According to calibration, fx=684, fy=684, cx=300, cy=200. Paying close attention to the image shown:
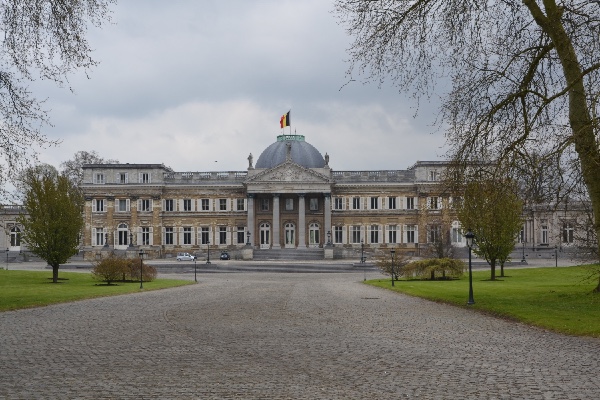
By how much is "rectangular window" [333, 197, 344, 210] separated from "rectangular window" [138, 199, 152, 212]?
26.2 meters

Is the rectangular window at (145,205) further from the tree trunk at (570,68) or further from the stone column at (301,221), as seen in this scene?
the tree trunk at (570,68)

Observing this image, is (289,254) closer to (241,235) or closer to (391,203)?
(241,235)

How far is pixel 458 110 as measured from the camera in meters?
22.1

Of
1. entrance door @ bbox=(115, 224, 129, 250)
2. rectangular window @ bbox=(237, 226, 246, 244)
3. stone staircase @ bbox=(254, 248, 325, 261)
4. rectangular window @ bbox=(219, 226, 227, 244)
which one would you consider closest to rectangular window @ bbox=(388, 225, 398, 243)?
stone staircase @ bbox=(254, 248, 325, 261)

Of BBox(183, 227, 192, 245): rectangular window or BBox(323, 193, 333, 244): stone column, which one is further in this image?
BBox(183, 227, 192, 245): rectangular window

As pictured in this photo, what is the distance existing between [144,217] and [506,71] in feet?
264

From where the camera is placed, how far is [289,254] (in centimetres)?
8725

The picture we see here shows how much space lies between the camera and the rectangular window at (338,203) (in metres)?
97.1

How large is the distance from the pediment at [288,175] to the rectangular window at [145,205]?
14710 millimetres

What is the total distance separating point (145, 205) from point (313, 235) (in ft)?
79.6

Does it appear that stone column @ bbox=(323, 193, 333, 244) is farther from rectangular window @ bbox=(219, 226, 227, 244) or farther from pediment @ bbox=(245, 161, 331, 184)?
rectangular window @ bbox=(219, 226, 227, 244)

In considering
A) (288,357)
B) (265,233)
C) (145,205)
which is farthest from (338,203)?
(288,357)

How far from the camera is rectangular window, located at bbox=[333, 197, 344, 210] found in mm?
97125

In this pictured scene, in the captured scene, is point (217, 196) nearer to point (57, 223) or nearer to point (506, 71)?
point (57, 223)
